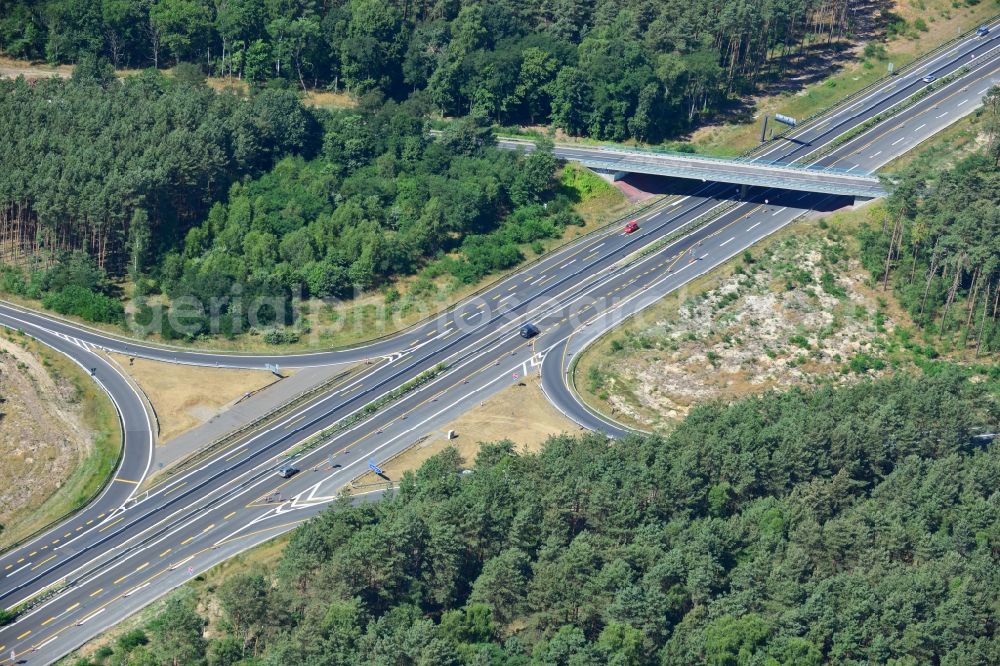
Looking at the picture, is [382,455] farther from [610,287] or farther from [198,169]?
[198,169]

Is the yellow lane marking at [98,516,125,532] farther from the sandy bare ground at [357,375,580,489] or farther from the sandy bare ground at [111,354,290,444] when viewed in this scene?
the sandy bare ground at [357,375,580,489]

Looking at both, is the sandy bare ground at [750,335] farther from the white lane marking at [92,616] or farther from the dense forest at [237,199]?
the white lane marking at [92,616]

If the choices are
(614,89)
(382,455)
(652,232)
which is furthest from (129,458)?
(614,89)

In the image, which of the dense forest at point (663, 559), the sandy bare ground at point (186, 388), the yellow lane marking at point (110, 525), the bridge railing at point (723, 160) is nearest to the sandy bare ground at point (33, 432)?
the sandy bare ground at point (186, 388)

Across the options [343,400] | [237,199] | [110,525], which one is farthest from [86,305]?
[110,525]

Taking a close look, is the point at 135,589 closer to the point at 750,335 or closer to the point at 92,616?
the point at 92,616

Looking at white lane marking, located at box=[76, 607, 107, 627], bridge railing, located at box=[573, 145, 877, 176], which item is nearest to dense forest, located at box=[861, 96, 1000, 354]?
bridge railing, located at box=[573, 145, 877, 176]
